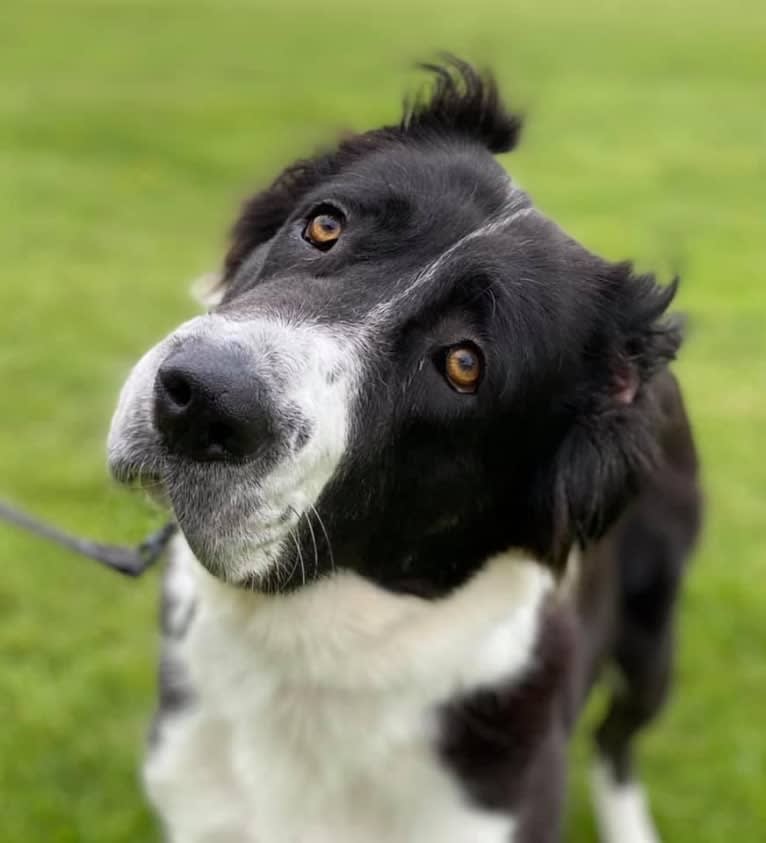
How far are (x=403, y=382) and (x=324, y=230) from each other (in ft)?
1.36

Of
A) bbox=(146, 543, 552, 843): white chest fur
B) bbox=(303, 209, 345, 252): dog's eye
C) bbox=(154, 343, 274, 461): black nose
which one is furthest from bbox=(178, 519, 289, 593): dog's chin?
bbox=(303, 209, 345, 252): dog's eye

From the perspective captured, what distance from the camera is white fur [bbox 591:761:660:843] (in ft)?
13.6

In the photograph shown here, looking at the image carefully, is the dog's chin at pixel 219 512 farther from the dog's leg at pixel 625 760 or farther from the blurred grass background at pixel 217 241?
the dog's leg at pixel 625 760

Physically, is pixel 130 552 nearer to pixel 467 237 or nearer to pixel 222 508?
pixel 222 508

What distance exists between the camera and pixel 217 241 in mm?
4250

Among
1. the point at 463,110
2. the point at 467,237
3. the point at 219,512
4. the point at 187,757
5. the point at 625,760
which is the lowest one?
the point at 625,760

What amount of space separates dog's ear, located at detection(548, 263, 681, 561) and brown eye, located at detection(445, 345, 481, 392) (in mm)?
309

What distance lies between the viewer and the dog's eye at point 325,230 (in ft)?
8.23

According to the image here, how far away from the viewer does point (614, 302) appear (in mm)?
2678

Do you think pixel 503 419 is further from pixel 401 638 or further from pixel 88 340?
pixel 88 340

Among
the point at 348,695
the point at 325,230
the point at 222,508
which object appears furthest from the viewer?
the point at 348,695

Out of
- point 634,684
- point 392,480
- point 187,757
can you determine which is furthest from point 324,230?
point 634,684

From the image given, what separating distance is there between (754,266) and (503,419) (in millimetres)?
7996

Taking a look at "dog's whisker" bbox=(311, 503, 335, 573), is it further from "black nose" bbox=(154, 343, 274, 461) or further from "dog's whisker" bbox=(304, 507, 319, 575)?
"black nose" bbox=(154, 343, 274, 461)
